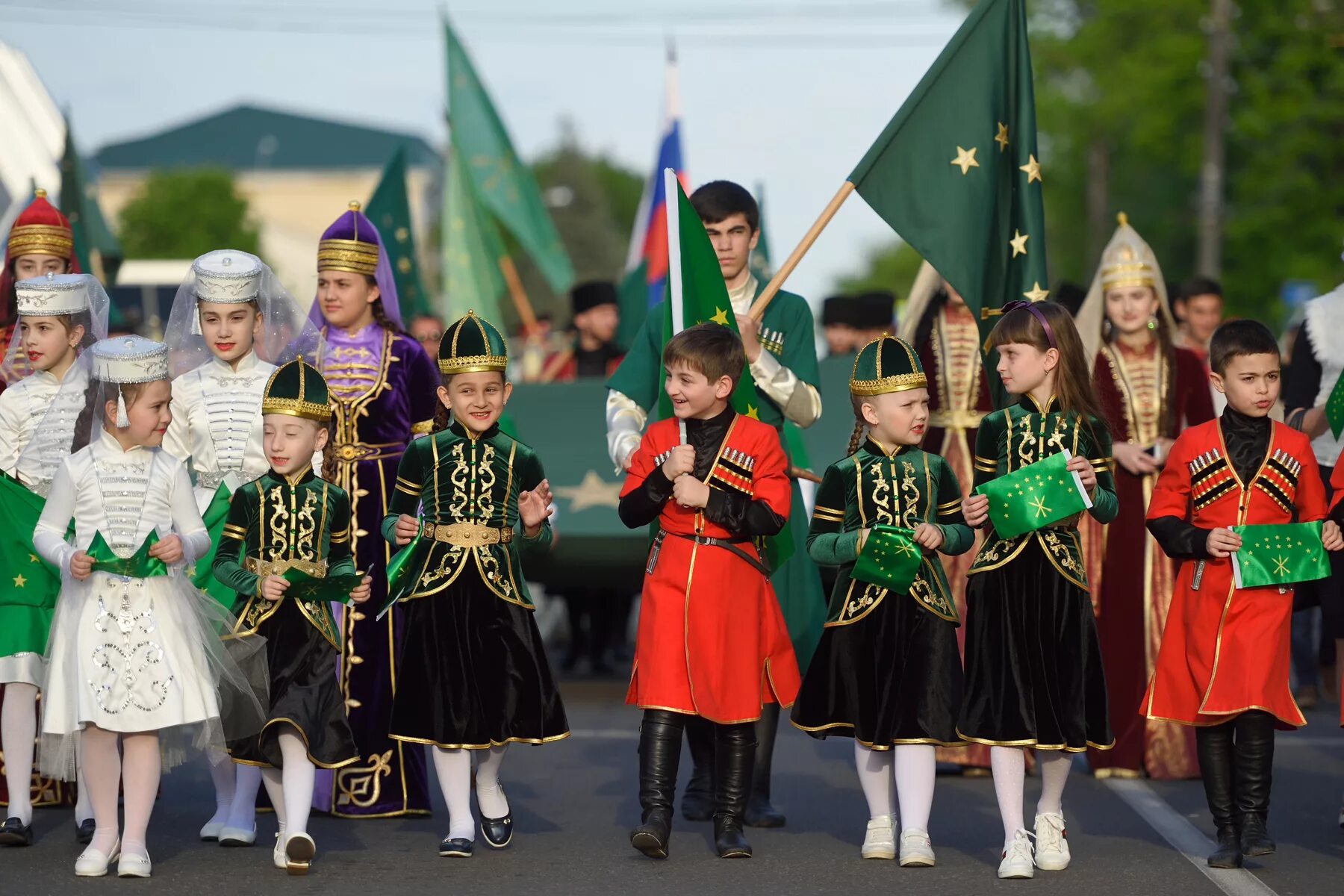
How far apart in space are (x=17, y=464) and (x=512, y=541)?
78.1 inches

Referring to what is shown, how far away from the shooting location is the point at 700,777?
324 inches

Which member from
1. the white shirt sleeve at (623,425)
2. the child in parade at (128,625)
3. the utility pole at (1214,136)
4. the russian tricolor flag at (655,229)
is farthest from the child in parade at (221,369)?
the utility pole at (1214,136)

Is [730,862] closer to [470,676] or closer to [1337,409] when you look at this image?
[470,676]

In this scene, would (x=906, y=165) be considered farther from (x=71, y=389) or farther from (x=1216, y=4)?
(x=1216, y=4)

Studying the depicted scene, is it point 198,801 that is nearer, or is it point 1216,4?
point 198,801

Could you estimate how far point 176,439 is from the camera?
797 cm

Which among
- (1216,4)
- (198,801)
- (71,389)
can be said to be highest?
(1216,4)

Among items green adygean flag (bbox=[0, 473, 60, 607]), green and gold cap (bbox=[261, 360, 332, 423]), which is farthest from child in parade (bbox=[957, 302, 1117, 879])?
green adygean flag (bbox=[0, 473, 60, 607])

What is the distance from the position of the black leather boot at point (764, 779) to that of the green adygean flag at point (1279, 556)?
1860 mm

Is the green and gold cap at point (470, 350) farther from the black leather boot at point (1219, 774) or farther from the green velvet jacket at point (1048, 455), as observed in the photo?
the black leather boot at point (1219, 774)

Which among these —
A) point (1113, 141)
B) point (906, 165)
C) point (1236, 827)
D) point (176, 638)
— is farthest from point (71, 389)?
point (1113, 141)

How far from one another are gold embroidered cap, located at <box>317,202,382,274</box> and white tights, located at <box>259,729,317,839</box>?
2.08m

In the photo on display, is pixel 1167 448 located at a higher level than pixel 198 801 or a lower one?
higher

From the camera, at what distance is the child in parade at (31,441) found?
7.57 m
